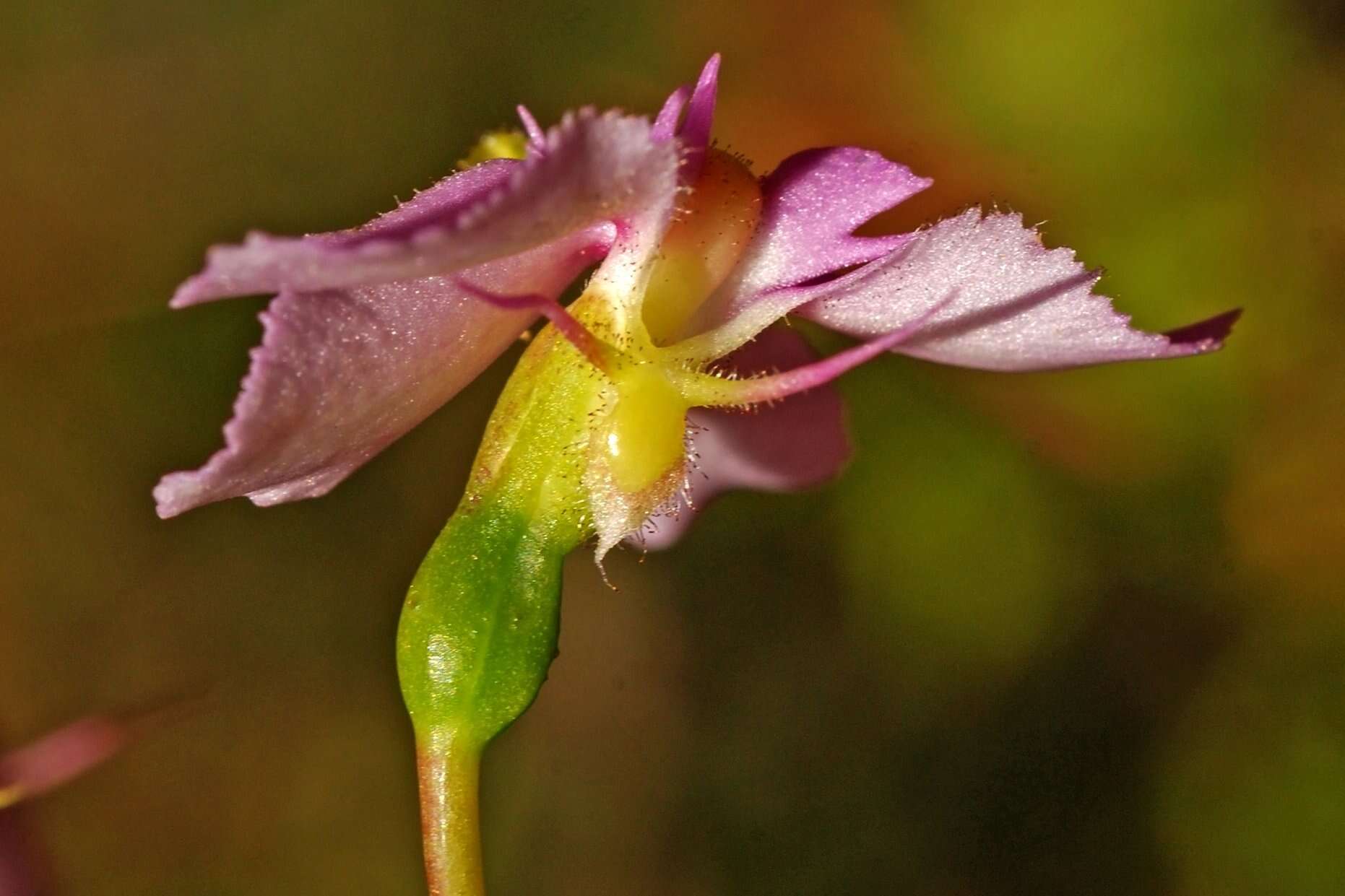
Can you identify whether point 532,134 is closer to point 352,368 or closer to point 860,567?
point 352,368

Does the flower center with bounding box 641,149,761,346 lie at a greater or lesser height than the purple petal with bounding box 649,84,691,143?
lesser

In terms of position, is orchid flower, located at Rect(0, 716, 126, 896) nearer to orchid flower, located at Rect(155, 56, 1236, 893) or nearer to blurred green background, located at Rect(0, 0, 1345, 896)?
orchid flower, located at Rect(155, 56, 1236, 893)

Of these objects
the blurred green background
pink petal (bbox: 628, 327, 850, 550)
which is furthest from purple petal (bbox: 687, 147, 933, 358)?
the blurred green background

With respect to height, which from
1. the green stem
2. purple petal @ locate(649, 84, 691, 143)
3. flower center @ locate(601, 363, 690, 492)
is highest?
purple petal @ locate(649, 84, 691, 143)

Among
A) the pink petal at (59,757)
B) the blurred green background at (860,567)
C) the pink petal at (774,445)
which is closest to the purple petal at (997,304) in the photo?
the pink petal at (774,445)

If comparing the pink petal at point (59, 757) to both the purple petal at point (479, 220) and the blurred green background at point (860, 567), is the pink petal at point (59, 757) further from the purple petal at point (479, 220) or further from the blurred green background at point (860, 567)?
the blurred green background at point (860, 567)

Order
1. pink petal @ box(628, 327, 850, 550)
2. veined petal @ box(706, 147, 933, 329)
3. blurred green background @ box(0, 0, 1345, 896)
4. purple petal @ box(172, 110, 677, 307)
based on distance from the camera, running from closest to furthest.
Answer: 1. purple petal @ box(172, 110, 677, 307)
2. veined petal @ box(706, 147, 933, 329)
3. pink petal @ box(628, 327, 850, 550)
4. blurred green background @ box(0, 0, 1345, 896)
